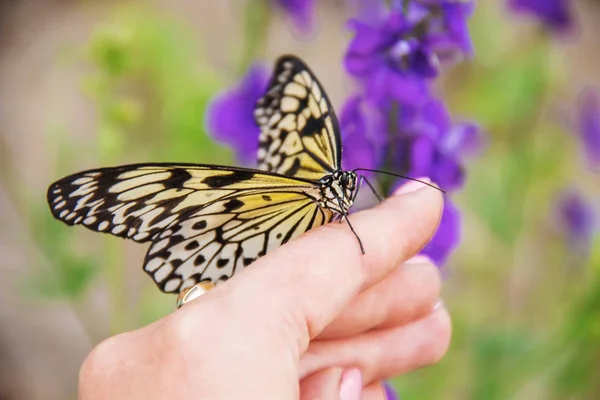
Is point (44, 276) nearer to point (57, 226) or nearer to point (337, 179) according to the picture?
point (57, 226)

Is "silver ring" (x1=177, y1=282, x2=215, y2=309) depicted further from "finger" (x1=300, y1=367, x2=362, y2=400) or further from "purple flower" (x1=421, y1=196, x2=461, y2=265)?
"purple flower" (x1=421, y1=196, x2=461, y2=265)

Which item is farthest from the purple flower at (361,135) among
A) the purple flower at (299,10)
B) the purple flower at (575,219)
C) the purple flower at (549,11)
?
the purple flower at (575,219)

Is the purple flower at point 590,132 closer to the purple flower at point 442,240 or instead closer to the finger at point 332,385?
the purple flower at point 442,240

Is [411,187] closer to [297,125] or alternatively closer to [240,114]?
[297,125]

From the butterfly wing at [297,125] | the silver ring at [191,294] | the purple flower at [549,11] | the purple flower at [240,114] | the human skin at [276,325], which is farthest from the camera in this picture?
the purple flower at [549,11]

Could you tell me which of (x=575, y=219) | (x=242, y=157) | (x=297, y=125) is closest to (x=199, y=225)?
(x=297, y=125)

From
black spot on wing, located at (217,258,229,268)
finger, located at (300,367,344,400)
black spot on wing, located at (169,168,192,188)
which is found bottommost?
finger, located at (300,367,344,400)

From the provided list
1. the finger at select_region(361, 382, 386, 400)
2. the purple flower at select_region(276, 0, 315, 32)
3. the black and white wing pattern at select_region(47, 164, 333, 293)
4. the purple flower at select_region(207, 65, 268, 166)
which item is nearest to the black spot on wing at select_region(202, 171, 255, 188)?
the black and white wing pattern at select_region(47, 164, 333, 293)
